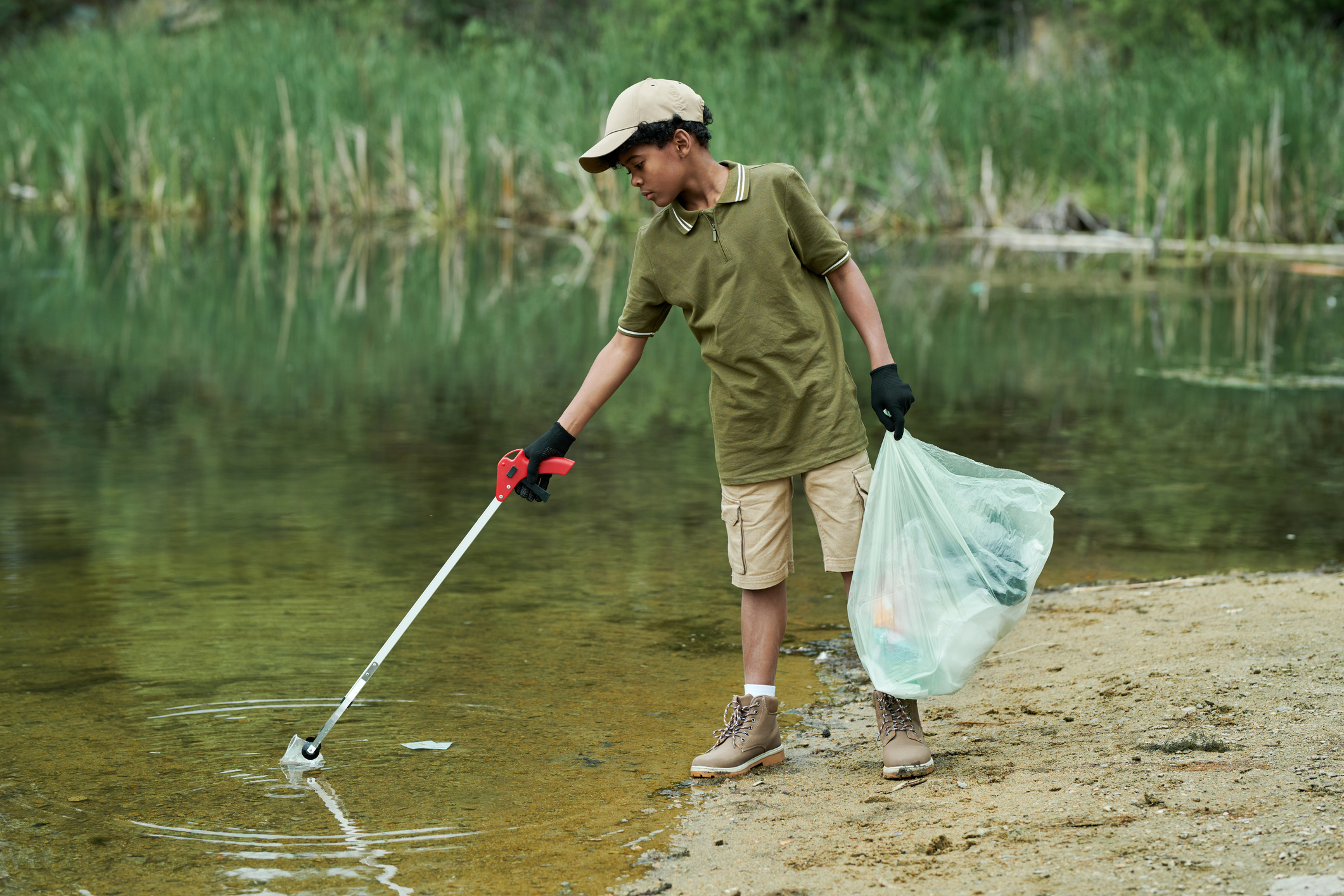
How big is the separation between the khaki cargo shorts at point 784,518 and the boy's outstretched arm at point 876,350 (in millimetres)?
110

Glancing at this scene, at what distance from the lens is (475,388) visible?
894cm

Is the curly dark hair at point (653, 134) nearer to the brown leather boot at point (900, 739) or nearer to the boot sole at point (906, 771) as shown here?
the brown leather boot at point (900, 739)

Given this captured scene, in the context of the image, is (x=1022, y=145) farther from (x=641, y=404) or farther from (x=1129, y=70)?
(x=641, y=404)

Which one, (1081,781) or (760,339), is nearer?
(1081,781)

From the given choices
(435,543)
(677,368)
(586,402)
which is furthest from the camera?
(677,368)

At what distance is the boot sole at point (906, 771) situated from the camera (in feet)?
11.2

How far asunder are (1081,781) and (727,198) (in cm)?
142

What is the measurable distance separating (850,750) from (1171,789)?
832mm

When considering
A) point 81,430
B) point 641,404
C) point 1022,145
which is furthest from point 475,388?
point 1022,145

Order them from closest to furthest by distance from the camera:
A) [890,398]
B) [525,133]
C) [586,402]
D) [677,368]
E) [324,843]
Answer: [324,843] < [890,398] < [586,402] < [677,368] < [525,133]

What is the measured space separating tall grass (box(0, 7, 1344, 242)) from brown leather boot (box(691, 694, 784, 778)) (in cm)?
1437

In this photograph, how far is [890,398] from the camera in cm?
354

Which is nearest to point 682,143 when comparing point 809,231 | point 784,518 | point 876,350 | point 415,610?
point 809,231

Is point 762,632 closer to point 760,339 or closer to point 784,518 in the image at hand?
point 784,518
